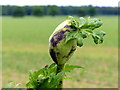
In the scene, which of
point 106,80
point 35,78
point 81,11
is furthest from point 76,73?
point 81,11

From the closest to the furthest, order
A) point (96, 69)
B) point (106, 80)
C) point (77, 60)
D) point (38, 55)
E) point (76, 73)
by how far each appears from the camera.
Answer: point (106, 80) → point (76, 73) → point (96, 69) → point (77, 60) → point (38, 55)

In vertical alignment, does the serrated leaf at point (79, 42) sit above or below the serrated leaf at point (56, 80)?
above

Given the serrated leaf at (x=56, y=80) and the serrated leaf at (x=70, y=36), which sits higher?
the serrated leaf at (x=70, y=36)

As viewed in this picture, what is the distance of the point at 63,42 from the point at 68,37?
16 mm

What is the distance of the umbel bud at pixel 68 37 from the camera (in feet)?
1.68

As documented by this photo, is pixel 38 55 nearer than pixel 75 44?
No

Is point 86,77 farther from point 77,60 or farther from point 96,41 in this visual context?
point 96,41

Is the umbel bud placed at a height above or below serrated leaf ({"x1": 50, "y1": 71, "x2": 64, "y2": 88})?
above

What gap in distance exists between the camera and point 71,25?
530mm

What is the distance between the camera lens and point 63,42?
0.51m

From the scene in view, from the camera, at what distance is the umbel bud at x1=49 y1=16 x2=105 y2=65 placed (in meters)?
0.51

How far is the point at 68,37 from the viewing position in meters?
0.50

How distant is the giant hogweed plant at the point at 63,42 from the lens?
20.3 inches

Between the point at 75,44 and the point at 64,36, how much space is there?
31mm
